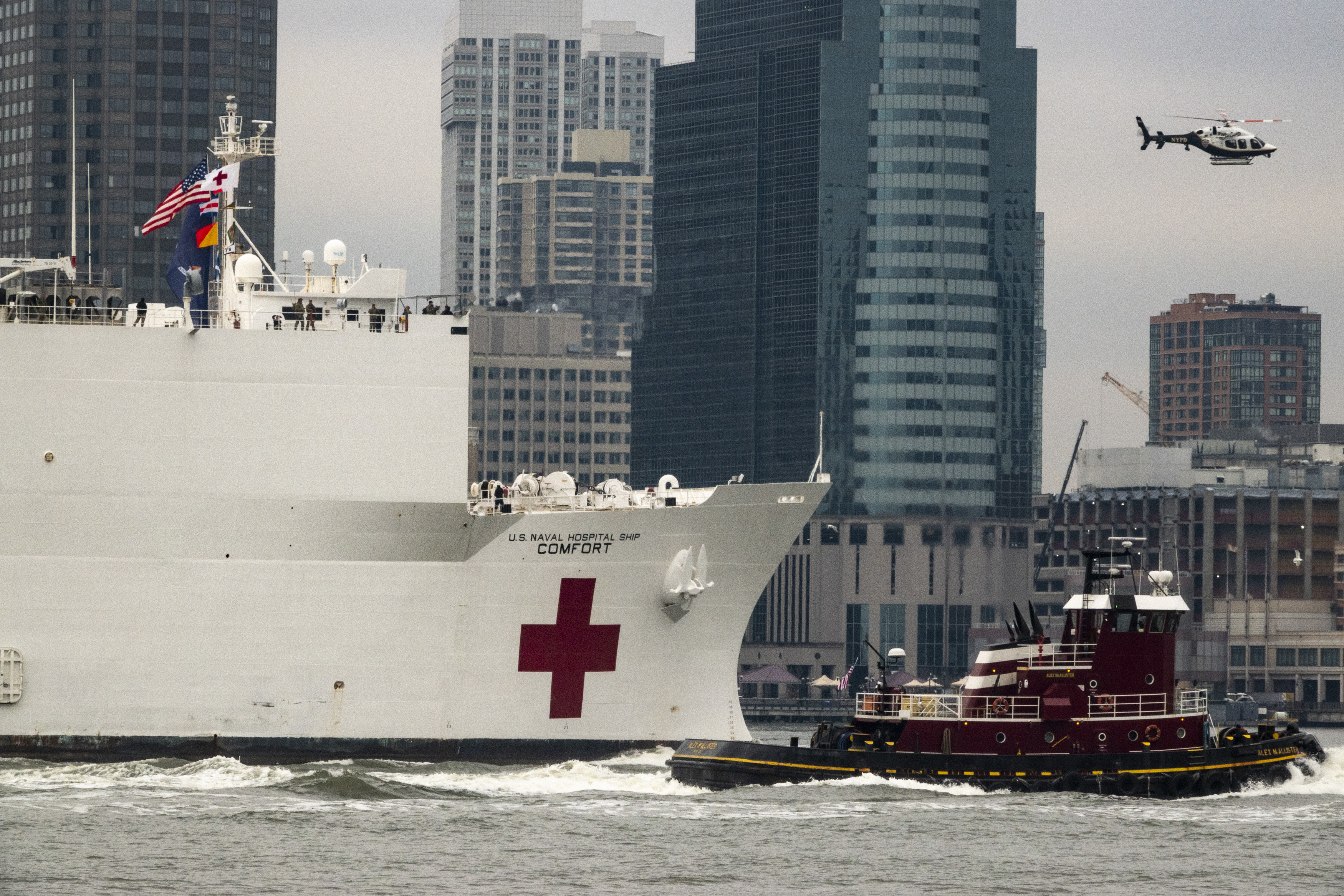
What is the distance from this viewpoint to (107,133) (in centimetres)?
11469

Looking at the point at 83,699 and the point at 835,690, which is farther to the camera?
the point at 835,690

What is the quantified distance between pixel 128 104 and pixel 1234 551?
204ft

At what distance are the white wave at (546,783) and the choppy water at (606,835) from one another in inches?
2.3

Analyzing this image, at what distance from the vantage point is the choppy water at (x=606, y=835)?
29.0 meters

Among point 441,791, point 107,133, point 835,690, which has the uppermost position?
point 107,133

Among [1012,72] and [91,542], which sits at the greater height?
[1012,72]

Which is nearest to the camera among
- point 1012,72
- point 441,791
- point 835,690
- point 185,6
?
point 441,791

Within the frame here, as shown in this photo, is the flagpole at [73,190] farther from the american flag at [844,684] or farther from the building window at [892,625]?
the building window at [892,625]

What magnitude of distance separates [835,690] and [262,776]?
91853mm

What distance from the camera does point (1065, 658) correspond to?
Result: 35812mm

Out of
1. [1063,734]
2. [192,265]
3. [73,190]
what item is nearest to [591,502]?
[192,265]

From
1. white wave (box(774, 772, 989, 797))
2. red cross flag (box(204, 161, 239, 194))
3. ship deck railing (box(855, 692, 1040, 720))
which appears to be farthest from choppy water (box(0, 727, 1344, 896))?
red cross flag (box(204, 161, 239, 194))

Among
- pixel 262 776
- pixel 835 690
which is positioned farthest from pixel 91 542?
pixel 835 690

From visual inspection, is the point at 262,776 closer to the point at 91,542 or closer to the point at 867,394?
the point at 91,542
